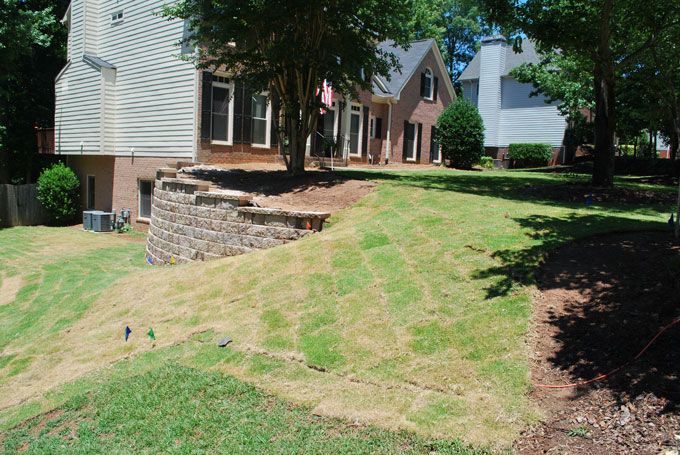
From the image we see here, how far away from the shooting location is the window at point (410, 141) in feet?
95.0

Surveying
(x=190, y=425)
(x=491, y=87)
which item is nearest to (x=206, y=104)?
(x=190, y=425)

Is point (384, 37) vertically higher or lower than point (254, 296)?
higher

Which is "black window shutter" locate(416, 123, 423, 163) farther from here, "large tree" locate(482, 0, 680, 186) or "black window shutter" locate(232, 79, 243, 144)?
"large tree" locate(482, 0, 680, 186)

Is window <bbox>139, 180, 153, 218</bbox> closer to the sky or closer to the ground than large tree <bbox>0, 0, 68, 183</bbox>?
closer to the ground

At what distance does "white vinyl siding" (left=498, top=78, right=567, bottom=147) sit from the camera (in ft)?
109

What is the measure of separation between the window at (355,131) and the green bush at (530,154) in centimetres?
1130

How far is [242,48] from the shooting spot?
14.3 metres

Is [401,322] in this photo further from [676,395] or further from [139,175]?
[139,175]

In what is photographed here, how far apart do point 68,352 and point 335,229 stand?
4409mm

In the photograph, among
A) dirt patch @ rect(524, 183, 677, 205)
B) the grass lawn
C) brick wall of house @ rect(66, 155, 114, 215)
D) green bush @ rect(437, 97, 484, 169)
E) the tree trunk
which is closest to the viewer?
the grass lawn

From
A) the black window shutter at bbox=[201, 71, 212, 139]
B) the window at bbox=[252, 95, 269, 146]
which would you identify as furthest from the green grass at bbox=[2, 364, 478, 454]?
the window at bbox=[252, 95, 269, 146]

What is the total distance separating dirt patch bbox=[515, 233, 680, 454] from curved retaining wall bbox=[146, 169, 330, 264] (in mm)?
4883

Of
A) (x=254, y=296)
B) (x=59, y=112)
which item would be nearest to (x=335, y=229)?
(x=254, y=296)

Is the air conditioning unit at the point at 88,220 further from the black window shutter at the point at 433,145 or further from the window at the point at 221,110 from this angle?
the black window shutter at the point at 433,145
